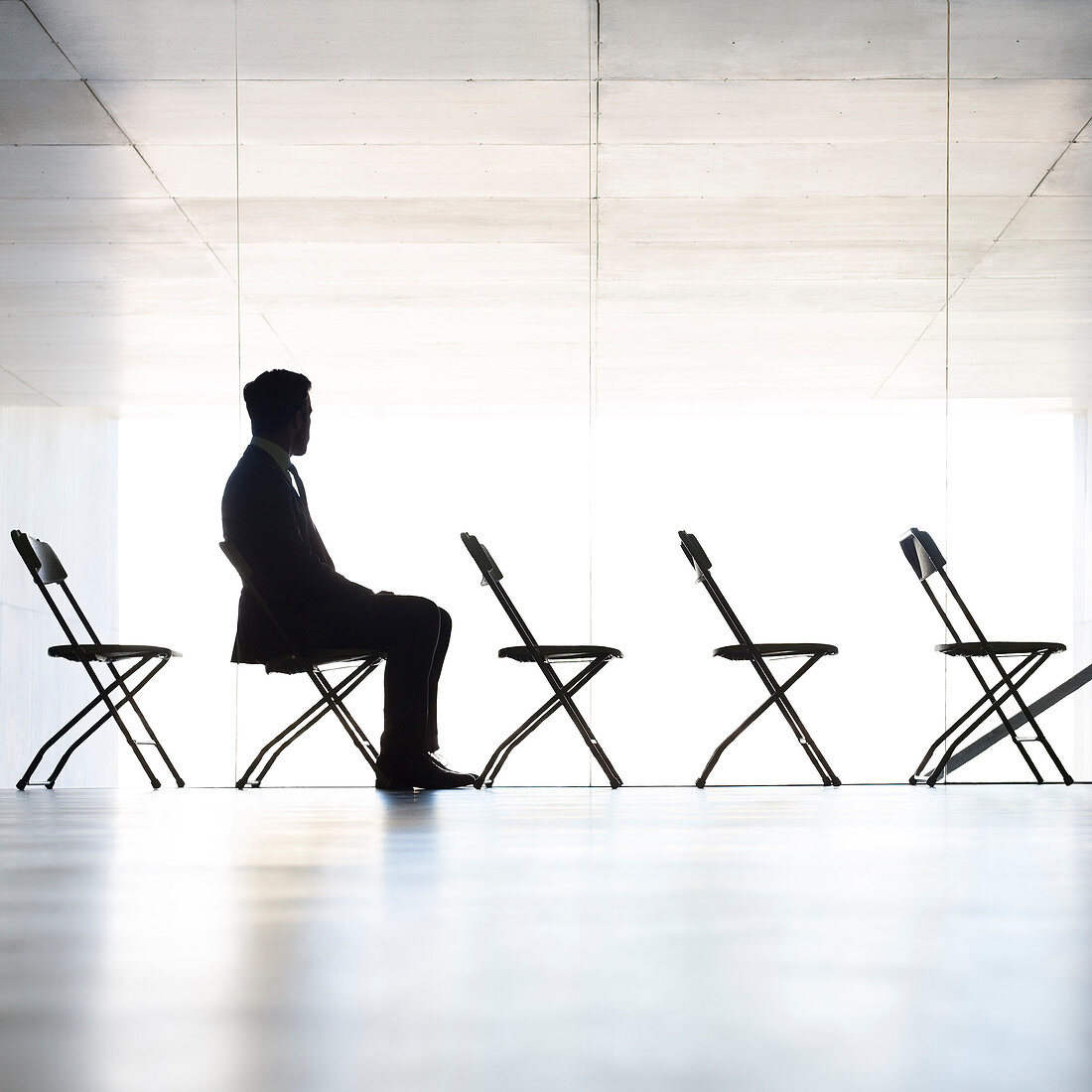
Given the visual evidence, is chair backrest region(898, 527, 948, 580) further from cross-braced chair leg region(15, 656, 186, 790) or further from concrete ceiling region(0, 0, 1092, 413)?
cross-braced chair leg region(15, 656, 186, 790)

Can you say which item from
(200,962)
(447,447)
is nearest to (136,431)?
(447,447)

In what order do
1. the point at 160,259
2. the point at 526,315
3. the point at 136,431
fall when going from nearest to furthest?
the point at 136,431
the point at 160,259
the point at 526,315

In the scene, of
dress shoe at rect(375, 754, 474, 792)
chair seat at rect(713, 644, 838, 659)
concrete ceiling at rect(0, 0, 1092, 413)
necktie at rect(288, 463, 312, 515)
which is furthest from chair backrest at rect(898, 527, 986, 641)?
necktie at rect(288, 463, 312, 515)

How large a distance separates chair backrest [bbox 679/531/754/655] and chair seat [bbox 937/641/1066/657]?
25.5 inches

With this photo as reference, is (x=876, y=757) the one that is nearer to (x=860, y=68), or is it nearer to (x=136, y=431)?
(x=860, y=68)

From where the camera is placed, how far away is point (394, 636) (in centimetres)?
356

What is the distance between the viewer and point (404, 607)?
3.55 metres

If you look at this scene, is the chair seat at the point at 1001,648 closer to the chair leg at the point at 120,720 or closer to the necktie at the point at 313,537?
the necktie at the point at 313,537

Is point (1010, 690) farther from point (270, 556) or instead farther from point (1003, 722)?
point (270, 556)

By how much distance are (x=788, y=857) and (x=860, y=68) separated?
Answer: 4111 millimetres

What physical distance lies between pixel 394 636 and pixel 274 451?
27.2 inches

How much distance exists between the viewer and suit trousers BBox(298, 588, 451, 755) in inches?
137

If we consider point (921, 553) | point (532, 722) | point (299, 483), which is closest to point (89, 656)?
point (299, 483)

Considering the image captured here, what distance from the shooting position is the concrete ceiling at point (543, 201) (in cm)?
444
